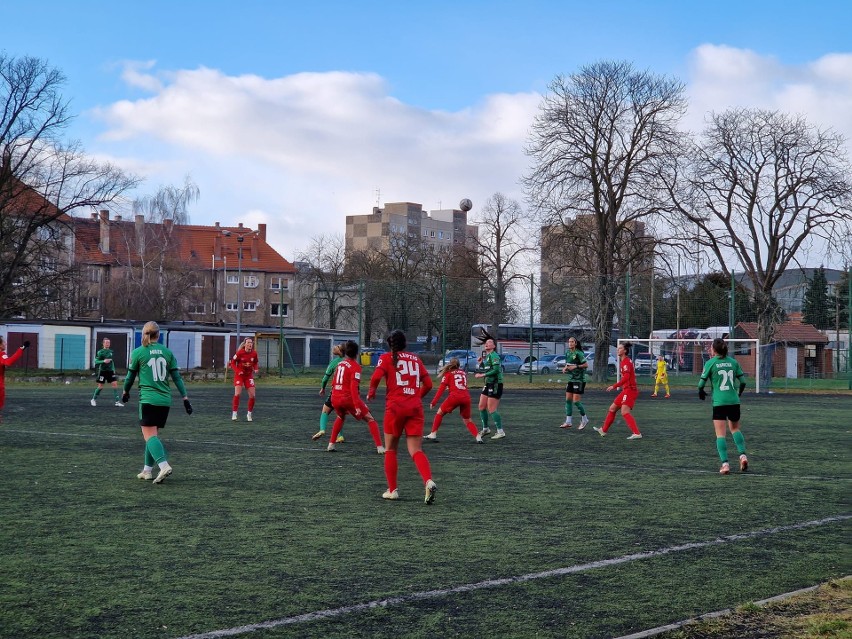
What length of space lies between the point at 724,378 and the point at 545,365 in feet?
112

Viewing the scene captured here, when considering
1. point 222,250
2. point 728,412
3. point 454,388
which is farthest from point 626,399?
point 222,250

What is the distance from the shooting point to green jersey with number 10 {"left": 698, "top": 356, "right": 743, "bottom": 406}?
12.6 metres

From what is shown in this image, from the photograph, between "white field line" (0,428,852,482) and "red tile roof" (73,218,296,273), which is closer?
"white field line" (0,428,852,482)

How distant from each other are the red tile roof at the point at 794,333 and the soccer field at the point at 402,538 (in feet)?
95.8

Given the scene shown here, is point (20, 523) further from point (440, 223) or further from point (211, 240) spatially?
point (440, 223)

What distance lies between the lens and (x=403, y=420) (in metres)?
9.92

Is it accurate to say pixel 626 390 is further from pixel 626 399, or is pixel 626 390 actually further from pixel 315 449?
pixel 315 449

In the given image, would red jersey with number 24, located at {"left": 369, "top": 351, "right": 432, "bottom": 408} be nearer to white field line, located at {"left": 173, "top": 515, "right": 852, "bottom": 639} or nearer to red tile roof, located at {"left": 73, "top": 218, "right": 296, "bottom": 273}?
white field line, located at {"left": 173, "top": 515, "right": 852, "bottom": 639}

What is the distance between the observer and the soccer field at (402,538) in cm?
586

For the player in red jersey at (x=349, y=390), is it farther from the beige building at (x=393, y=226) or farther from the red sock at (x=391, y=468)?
the beige building at (x=393, y=226)

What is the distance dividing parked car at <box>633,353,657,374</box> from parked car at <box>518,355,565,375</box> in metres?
3.45

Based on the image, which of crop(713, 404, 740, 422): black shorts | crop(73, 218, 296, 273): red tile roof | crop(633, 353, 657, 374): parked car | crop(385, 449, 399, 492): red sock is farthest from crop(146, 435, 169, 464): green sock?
crop(73, 218, 296, 273): red tile roof

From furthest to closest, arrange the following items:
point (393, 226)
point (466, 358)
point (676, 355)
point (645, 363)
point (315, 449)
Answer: point (393, 226)
point (645, 363)
point (676, 355)
point (466, 358)
point (315, 449)

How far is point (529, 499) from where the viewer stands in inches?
413
